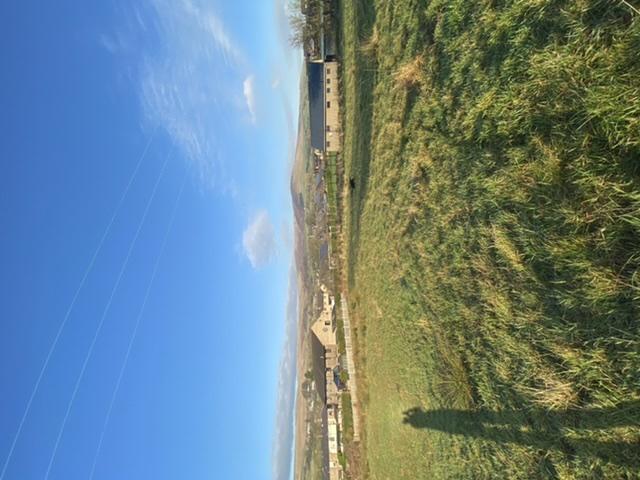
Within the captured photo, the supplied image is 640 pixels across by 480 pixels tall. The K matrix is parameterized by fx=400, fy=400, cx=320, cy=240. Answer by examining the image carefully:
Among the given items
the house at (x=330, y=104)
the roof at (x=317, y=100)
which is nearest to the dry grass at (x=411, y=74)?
the house at (x=330, y=104)

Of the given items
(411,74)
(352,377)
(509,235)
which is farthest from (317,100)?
(509,235)

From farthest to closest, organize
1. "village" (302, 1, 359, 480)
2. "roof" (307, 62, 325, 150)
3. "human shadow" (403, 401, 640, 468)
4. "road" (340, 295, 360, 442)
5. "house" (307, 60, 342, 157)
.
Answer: "roof" (307, 62, 325, 150) → "house" (307, 60, 342, 157) → "village" (302, 1, 359, 480) → "road" (340, 295, 360, 442) → "human shadow" (403, 401, 640, 468)

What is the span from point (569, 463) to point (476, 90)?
18.7 feet

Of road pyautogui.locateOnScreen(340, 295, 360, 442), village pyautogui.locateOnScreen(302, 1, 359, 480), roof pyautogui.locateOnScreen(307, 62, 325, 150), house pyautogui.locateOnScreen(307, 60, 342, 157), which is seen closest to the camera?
road pyautogui.locateOnScreen(340, 295, 360, 442)

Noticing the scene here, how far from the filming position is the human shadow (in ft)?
14.8

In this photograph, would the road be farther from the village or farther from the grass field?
the grass field

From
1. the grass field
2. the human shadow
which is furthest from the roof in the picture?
the human shadow

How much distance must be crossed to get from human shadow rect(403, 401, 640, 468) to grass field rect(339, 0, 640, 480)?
0.02 metres

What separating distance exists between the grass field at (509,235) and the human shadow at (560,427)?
21 millimetres

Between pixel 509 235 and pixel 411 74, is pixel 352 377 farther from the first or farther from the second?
pixel 411 74

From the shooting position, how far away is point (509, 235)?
6082 mm

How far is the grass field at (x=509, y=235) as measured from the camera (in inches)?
173

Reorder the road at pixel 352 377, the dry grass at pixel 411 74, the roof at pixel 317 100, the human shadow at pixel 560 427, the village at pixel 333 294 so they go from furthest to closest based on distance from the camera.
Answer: the roof at pixel 317 100 → the village at pixel 333 294 → the road at pixel 352 377 → the dry grass at pixel 411 74 → the human shadow at pixel 560 427

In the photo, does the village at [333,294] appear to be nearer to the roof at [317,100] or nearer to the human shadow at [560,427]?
the roof at [317,100]
